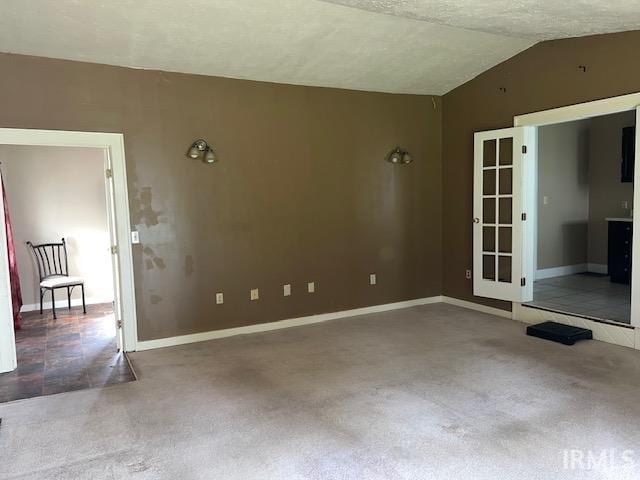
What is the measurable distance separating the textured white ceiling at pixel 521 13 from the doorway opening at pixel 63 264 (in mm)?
2689

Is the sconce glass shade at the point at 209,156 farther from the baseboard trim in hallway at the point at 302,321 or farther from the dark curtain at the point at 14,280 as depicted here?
the dark curtain at the point at 14,280

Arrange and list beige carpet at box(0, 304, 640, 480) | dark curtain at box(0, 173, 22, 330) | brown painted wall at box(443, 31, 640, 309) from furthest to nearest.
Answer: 1. dark curtain at box(0, 173, 22, 330)
2. brown painted wall at box(443, 31, 640, 309)
3. beige carpet at box(0, 304, 640, 480)

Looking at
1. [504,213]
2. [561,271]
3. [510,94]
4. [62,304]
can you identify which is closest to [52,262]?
[62,304]

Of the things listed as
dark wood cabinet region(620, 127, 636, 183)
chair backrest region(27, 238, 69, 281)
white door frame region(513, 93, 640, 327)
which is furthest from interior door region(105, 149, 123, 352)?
dark wood cabinet region(620, 127, 636, 183)

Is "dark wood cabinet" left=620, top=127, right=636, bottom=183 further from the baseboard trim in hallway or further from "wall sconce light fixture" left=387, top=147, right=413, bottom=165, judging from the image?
"wall sconce light fixture" left=387, top=147, right=413, bottom=165

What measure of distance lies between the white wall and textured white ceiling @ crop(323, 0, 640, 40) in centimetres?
476

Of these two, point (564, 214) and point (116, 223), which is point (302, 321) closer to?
point (116, 223)

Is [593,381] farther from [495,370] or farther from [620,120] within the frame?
[620,120]

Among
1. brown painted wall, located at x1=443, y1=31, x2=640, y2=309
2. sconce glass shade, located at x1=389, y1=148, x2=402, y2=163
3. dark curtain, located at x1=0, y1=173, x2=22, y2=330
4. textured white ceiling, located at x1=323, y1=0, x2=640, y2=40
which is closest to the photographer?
textured white ceiling, located at x1=323, y1=0, x2=640, y2=40

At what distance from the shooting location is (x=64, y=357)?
435 centimetres

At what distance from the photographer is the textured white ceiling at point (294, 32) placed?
3.41m

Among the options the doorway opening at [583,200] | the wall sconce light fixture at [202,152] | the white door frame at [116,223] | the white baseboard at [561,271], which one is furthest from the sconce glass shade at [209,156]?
the white baseboard at [561,271]

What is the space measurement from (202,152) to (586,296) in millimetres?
4573

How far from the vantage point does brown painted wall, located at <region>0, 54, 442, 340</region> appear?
429cm
